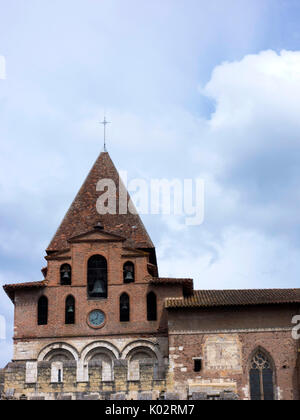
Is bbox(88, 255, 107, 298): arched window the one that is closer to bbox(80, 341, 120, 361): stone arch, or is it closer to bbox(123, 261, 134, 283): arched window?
bbox(123, 261, 134, 283): arched window

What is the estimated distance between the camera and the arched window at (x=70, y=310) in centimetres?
3669

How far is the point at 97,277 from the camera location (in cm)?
3766

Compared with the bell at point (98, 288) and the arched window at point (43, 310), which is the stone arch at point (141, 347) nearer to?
the bell at point (98, 288)

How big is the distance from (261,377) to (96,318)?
27.1 ft

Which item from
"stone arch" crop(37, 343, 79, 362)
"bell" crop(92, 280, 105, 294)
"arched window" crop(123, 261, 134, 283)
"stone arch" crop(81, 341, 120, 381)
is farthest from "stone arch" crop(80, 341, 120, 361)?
"arched window" crop(123, 261, 134, 283)

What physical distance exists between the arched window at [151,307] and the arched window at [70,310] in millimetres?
3656

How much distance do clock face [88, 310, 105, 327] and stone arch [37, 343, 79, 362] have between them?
5.12 ft

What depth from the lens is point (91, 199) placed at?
137 feet

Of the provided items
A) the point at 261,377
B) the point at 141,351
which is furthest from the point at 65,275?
the point at 261,377

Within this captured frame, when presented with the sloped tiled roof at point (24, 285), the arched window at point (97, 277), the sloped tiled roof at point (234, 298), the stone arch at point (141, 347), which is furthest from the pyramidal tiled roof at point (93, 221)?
the stone arch at point (141, 347)

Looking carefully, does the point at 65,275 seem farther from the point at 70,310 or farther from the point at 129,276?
the point at 129,276

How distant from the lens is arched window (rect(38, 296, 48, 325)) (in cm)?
3669

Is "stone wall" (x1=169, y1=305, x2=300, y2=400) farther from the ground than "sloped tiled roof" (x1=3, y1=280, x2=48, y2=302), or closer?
closer
